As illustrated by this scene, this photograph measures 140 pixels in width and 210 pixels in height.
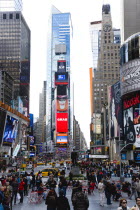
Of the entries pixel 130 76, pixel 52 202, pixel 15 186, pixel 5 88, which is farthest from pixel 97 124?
pixel 52 202

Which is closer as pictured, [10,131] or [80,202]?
[80,202]

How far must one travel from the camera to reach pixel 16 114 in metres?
93.7

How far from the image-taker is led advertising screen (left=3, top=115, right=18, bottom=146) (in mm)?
84688

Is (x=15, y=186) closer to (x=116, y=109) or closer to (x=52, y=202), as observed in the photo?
(x=52, y=202)

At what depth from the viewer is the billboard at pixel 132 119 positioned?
257ft

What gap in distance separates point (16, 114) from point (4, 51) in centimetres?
10693

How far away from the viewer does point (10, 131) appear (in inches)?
3440

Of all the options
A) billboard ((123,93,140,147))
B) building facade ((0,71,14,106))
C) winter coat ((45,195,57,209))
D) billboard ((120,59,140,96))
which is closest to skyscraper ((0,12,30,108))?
building facade ((0,71,14,106))

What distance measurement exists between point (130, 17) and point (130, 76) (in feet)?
157

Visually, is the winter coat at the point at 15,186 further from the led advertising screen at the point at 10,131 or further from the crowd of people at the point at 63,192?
the led advertising screen at the point at 10,131

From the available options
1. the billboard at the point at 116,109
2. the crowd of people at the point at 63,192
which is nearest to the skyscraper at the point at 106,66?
the billboard at the point at 116,109

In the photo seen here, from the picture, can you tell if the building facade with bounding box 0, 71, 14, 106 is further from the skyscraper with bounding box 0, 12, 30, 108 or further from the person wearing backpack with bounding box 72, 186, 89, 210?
the person wearing backpack with bounding box 72, 186, 89, 210

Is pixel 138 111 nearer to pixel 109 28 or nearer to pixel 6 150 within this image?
pixel 6 150

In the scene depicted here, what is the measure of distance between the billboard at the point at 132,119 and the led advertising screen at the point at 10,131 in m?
31.2
